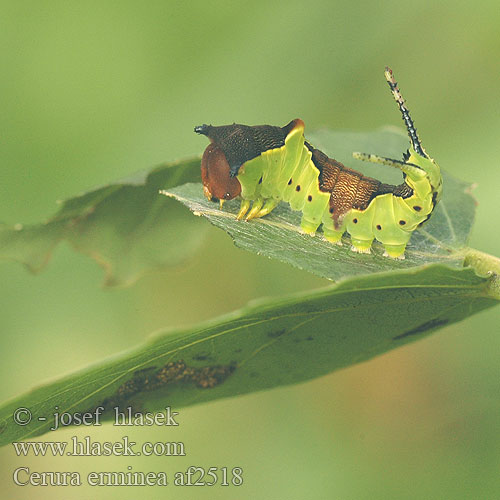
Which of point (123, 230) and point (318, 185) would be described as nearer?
point (318, 185)

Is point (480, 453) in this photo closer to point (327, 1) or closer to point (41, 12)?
point (327, 1)

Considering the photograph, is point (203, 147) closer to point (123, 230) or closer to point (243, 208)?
point (123, 230)

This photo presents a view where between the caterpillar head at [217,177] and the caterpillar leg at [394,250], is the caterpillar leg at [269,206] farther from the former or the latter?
the caterpillar leg at [394,250]

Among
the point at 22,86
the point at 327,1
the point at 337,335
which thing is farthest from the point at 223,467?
the point at 327,1

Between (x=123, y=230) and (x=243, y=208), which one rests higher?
(x=123, y=230)

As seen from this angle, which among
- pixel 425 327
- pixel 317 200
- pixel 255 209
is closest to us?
pixel 425 327

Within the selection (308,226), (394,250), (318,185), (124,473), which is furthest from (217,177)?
(124,473)

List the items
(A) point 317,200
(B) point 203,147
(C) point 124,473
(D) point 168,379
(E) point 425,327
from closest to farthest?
(D) point 168,379
(E) point 425,327
(A) point 317,200
(C) point 124,473
(B) point 203,147
